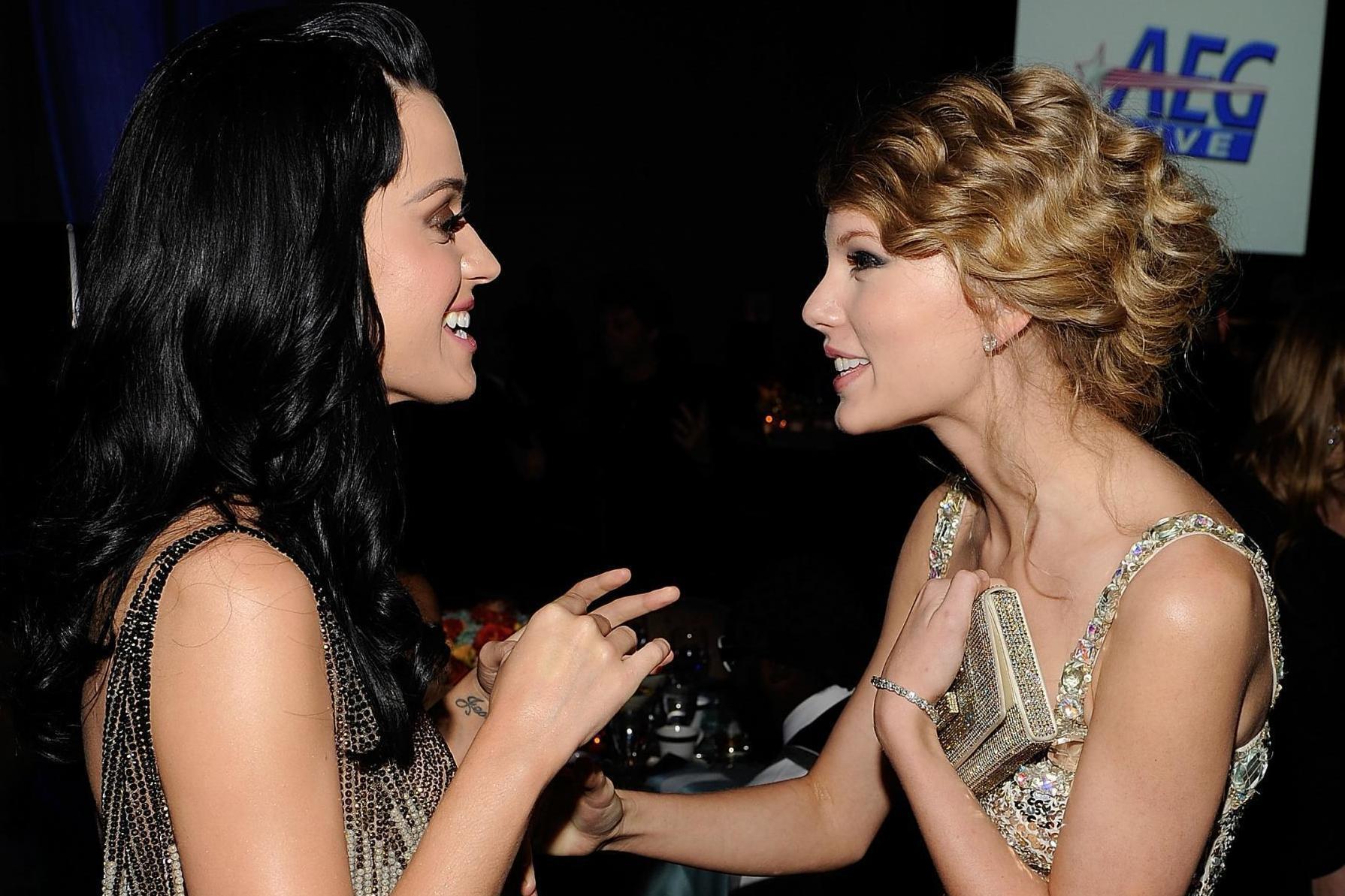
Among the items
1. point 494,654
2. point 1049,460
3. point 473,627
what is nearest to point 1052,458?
point 1049,460

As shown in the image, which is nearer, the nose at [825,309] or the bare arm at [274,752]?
the bare arm at [274,752]

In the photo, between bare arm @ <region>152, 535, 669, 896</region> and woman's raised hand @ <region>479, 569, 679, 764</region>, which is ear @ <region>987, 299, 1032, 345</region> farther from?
bare arm @ <region>152, 535, 669, 896</region>

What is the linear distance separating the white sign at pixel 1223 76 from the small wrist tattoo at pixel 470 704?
175 inches

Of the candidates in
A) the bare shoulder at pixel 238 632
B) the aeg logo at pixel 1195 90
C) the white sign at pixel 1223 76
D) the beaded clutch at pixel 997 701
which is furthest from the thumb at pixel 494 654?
the aeg logo at pixel 1195 90

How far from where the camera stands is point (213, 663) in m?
0.97

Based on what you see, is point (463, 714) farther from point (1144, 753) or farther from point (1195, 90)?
point (1195, 90)

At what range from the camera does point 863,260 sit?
1515 millimetres

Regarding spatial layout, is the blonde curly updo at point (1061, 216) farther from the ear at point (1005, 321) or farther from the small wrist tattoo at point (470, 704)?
the small wrist tattoo at point (470, 704)

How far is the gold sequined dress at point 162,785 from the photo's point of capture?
1.04 m

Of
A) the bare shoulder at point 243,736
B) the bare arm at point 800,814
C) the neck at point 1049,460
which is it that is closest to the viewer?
the bare shoulder at point 243,736

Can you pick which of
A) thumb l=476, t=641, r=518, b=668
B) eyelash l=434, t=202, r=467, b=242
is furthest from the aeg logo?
thumb l=476, t=641, r=518, b=668

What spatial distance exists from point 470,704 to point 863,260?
0.80 metres

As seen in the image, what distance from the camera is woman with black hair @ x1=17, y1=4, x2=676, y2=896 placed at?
98 centimetres

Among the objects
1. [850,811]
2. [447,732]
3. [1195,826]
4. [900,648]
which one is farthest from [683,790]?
[1195,826]
